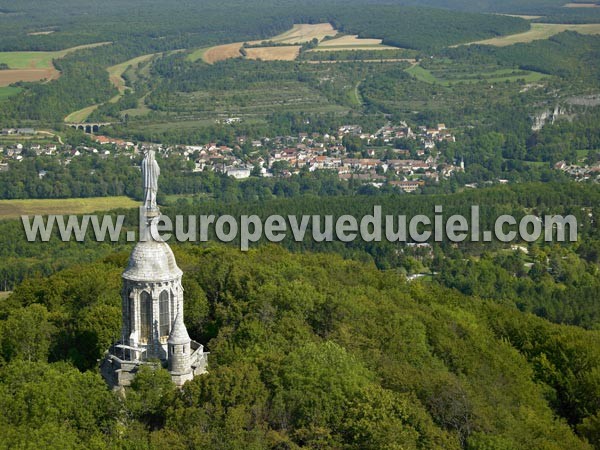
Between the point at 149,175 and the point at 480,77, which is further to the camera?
the point at 480,77

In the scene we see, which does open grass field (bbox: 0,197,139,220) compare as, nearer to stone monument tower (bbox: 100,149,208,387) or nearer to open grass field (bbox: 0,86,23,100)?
open grass field (bbox: 0,86,23,100)

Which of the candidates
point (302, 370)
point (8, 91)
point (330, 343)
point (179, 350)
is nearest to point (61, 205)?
point (8, 91)

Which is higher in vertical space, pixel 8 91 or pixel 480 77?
pixel 480 77

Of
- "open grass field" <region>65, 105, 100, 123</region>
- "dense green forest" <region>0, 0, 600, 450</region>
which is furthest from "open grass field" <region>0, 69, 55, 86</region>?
"dense green forest" <region>0, 0, 600, 450</region>

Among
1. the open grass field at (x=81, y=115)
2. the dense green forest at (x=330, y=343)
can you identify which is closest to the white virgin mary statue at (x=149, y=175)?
the dense green forest at (x=330, y=343)

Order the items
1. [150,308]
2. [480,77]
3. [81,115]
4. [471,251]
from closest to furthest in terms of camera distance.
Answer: [150,308] < [471,251] < [81,115] < [480,77]

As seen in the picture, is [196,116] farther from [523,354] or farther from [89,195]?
[523,354]

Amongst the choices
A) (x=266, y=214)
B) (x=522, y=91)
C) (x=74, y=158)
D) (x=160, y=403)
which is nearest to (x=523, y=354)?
(x=160, y=403)

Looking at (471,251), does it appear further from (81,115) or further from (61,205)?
(81,115)
